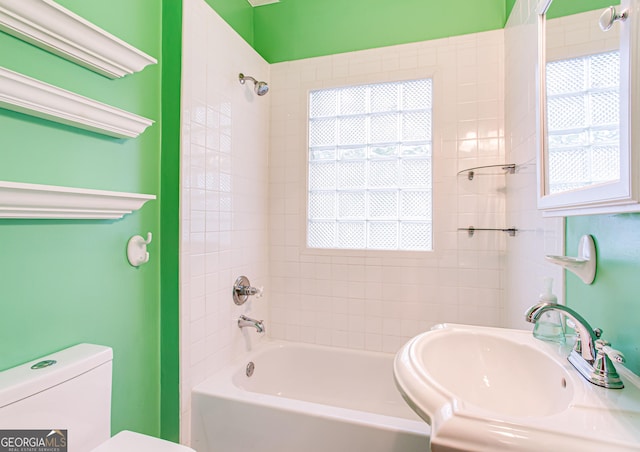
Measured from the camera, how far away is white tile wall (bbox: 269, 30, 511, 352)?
191 centimetres

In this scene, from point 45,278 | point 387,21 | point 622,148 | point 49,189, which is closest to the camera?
point 622,148

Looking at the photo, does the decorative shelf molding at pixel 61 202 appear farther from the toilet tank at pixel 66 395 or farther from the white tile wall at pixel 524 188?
the white tile wall at pixel 524 188

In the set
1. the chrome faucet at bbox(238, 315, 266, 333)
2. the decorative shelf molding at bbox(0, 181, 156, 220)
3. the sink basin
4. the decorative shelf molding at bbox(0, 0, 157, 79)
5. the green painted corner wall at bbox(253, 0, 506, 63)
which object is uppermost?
the green painted corner wall at bbox(253, 0, 506, 63)

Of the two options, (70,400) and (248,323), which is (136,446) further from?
(248,323)

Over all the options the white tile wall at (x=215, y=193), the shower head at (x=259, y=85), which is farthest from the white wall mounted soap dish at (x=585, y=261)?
the shower head at (x=259, y=85)

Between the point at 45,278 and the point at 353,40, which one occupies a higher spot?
the point at 353,40

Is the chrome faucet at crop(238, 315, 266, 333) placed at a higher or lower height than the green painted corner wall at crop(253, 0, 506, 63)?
lower

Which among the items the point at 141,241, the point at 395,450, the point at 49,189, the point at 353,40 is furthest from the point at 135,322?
the point at 353,40

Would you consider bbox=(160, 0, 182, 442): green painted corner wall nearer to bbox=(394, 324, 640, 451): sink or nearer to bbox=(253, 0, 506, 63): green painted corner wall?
bbox=(253, 0, 506, 63): green painted corner wall

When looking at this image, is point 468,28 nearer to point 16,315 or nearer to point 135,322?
point 135,322

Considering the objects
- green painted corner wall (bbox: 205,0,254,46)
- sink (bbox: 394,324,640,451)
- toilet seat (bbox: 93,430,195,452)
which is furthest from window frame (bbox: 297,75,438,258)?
toilet seat (bbox: 93,430,195,452)

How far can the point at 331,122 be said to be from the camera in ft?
7.34

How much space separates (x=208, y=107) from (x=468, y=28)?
159 cm

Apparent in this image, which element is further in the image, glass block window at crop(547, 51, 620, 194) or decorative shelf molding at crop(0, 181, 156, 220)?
decorative shelf molding at crop(0, 181, 156, 220)
